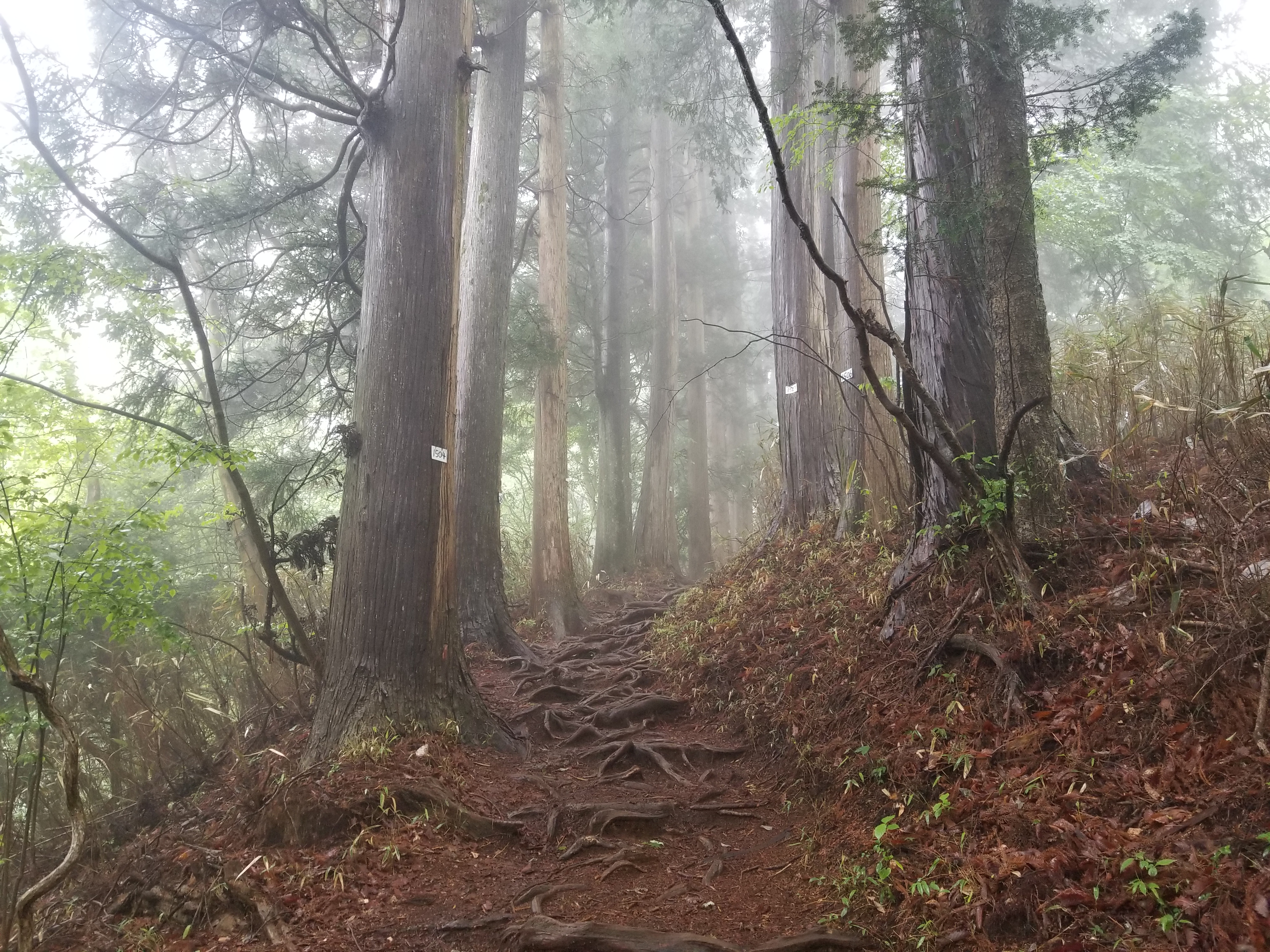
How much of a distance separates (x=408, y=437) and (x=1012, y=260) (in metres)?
3.88

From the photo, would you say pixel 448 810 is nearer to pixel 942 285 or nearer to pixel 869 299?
pixel 942 285

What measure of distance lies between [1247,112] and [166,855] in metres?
21.5

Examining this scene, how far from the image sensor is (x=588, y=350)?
54.9 ft

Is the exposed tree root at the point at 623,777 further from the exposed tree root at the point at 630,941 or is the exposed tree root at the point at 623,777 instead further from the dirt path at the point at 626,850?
the exposed tree root at the point at 630,941

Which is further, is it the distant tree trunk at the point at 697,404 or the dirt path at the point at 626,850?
the distant tree trunk at the point at 697,404

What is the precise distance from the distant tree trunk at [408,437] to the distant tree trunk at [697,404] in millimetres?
8594

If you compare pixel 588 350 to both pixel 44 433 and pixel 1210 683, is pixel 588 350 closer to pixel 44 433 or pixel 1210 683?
pixel 44 433

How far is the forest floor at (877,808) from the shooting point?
8.16 ft

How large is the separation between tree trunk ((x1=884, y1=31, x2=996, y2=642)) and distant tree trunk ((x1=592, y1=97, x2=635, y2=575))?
1022 centimetres

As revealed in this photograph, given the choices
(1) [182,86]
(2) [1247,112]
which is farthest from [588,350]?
(2) [1247,112]

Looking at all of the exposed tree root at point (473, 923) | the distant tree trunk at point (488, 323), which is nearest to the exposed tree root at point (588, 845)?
the exposed tree root at point (473, 923)

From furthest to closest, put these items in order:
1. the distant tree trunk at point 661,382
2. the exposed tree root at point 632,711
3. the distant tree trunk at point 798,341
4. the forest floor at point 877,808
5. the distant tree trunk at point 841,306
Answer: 1. the distant tree trunk at point 661,382
2. the distant tree trunk at point 798,341
3. the distant tree trunk at point 841,306
4. the exposed tree root at point 632,711
5. the forest floor at point 877,808

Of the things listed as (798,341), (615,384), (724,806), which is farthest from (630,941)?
(615,384)

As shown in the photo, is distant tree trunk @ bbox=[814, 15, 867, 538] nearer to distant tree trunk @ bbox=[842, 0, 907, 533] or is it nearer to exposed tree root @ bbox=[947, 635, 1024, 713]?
distant tree trunk @ bbox=[842, 0, 907, 533]
